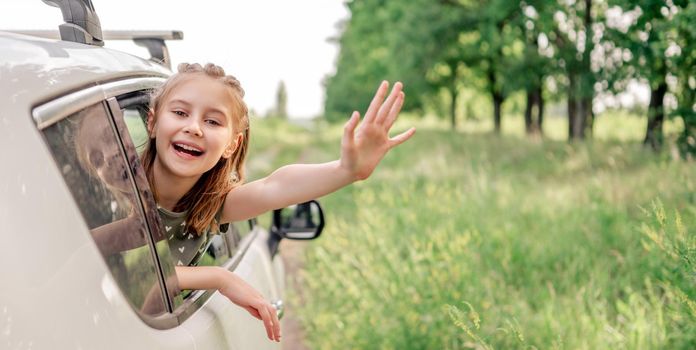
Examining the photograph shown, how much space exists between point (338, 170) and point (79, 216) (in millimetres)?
974

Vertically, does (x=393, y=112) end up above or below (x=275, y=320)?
above

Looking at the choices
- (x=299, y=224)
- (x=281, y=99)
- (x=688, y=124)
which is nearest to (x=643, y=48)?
(x=688, y=124)

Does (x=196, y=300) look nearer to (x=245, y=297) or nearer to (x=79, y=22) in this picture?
(x=245, y=297)

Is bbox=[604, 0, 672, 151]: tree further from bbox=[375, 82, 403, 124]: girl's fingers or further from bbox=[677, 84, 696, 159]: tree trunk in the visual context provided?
bbox=[375, 82, 403, 124]: girl's fingers

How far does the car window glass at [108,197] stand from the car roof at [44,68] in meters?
0.07

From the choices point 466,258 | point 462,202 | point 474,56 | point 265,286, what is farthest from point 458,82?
point 265,286

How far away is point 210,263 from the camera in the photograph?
285 centimetres

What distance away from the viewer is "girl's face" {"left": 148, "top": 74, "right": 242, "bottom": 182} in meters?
2.29

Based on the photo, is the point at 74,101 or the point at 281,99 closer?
the point at 74,101

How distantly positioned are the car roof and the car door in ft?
0.34

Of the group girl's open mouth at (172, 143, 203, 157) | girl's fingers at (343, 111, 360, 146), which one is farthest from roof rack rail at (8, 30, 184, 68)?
girl's fingers at (343, 111, 360, 146)

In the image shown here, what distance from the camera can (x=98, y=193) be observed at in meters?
1.69

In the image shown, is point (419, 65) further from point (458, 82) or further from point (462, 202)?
point (462, 202)

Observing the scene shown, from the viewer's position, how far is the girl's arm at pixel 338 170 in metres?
2.25
